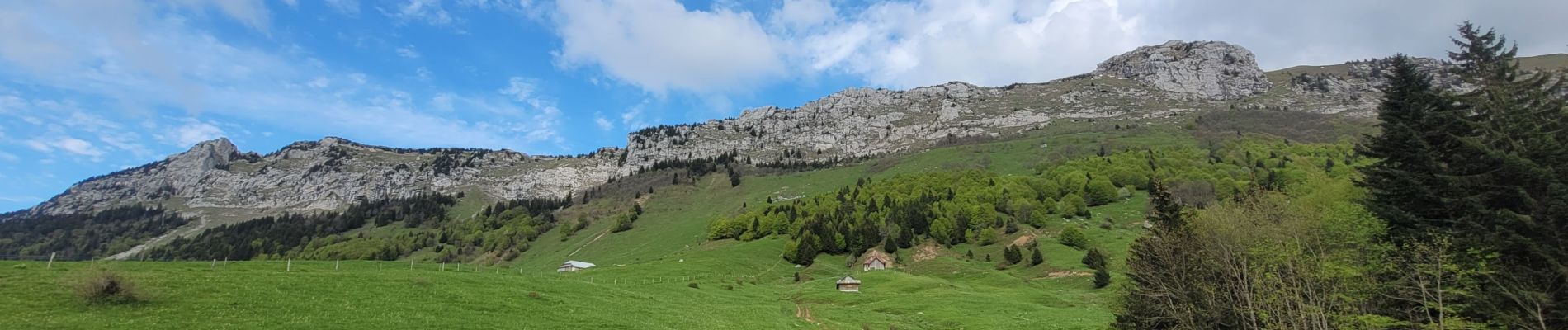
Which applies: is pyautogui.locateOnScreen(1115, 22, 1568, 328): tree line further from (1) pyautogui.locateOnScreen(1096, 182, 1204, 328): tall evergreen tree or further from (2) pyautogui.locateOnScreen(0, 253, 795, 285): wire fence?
(2) pyautogui.locateOnScreen(0, 253, 795, 285): wire fence

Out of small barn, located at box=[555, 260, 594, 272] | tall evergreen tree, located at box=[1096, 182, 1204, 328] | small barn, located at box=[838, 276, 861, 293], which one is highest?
tall evergreen tree, located at box=[1096, 182, 1204, 328]

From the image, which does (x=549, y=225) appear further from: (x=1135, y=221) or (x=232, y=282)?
(x=232, y=282)

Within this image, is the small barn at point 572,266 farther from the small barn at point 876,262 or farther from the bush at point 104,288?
the bush at point 104,288

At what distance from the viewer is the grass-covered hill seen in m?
28.9

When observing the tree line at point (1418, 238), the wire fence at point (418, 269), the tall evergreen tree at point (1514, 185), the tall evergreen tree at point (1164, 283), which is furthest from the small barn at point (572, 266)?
the tall evergreen tree at point (1514, 185)

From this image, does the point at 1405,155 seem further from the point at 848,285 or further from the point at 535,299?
the point at 535,299

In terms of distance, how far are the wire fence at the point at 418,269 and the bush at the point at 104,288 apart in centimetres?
997

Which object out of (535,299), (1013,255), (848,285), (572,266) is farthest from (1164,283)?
(572,266)

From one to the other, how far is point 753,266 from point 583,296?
5328 centimetres

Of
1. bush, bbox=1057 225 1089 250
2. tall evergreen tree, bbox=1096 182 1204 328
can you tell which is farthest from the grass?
bush, bbox=1057 225 1089 250

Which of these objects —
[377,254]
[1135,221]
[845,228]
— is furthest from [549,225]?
[1135,221]

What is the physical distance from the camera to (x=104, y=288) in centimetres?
2586

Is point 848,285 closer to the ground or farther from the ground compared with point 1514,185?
closer to the ground

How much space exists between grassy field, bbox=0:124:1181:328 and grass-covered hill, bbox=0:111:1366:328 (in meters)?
0.19
